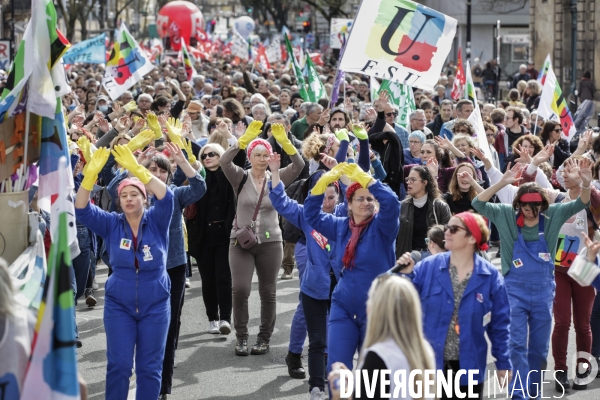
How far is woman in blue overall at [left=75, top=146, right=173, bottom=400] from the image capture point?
6.73m

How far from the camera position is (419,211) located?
826cm

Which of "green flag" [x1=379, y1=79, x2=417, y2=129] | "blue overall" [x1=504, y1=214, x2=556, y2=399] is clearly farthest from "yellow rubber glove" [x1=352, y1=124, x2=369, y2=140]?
"green flag" [x1=379, y1=79, x2=417, y2=129]

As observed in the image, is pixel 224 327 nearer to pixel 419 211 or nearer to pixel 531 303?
pixel 419 211

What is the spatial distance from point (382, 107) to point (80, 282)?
372 cm

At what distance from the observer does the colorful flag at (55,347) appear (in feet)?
14.2

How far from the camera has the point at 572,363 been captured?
8.45 m

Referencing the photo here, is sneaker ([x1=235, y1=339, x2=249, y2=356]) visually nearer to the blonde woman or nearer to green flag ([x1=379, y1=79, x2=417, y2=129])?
the blonde woman

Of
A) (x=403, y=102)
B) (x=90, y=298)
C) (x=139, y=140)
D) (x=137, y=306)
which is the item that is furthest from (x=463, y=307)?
(x=403, y=102)

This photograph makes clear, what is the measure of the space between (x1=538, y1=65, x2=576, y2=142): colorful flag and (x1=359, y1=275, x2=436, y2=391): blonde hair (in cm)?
1086

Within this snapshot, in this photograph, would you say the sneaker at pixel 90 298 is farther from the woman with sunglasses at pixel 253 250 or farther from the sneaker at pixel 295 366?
the sneaker at pixel 295 366

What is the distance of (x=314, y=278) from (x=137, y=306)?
1456 mm

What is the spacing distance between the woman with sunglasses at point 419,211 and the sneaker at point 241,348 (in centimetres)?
163

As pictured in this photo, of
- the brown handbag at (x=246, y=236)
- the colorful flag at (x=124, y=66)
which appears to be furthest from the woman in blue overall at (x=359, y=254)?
the colorful flag at (x=124, y=66)

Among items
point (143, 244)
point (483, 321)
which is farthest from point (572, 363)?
point (143, 244)
